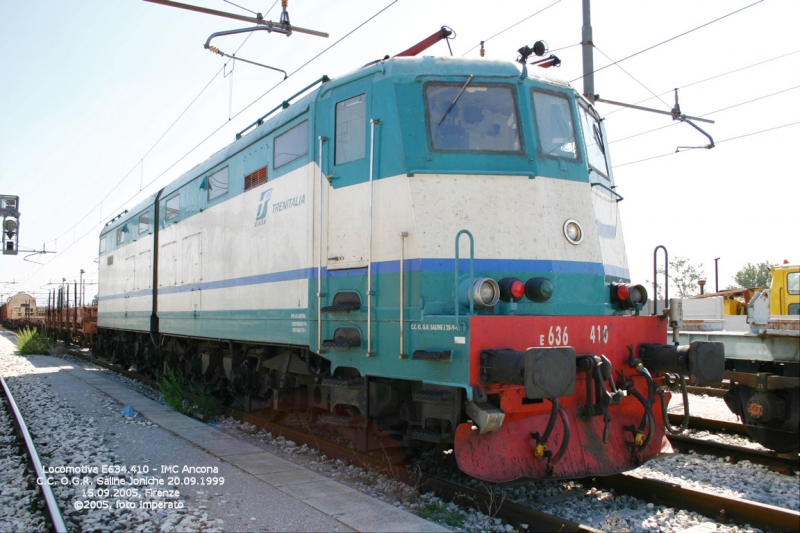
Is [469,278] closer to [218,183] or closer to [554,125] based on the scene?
[554,125]

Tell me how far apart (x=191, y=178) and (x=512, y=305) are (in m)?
7.26

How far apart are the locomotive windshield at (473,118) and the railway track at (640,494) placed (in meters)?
Answer: 3.03

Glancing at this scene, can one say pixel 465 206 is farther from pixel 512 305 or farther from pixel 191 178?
pixel 191 178

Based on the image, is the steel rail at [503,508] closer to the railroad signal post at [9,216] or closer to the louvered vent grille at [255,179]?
the louvered vent grille at [255,179]

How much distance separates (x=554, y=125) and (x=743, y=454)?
169 inches

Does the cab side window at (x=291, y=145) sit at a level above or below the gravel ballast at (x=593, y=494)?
above

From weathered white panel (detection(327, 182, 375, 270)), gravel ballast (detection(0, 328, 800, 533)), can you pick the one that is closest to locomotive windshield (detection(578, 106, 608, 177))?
weathered white panel (detection(327, 182, 375, 270))

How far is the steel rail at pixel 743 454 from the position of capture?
259 inches

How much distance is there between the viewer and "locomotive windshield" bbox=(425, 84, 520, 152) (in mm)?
Result: 5684

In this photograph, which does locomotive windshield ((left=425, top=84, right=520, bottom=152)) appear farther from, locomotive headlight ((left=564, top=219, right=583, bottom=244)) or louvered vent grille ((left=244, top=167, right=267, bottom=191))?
louvered vent grille ((left=244, top=167, right=267, bottom=191))

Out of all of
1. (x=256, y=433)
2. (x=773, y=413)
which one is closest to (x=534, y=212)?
(x=773, y=413)

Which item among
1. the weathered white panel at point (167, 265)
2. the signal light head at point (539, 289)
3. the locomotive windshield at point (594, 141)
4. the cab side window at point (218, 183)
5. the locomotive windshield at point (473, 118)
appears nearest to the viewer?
the signal light head at point (539, 289)

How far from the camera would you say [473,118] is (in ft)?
18.8

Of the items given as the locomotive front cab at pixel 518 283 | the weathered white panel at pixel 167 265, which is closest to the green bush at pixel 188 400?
the weathered white panel at pixel 167 265
